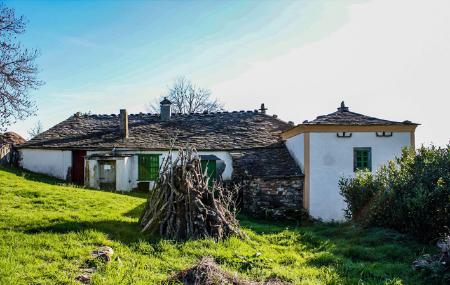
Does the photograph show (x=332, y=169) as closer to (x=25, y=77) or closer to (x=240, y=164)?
(x=240, y=164)

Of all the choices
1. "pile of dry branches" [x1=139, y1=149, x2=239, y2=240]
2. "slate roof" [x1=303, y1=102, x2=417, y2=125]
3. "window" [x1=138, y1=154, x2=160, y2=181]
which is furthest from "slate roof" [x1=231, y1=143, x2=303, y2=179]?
"pile of dry branches" [x1=139, y1=149, x2=239, y2=240]

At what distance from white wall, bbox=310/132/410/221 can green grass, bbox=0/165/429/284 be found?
13.0ft

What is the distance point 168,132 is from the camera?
2133cm

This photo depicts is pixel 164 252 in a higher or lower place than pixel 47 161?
lower

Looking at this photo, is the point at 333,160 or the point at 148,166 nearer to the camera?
the point at 333,160

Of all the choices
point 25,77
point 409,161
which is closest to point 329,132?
point 409,161

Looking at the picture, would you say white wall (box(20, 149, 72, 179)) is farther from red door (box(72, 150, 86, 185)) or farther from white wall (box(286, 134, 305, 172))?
white wall (box(286, 134, 305, 172))

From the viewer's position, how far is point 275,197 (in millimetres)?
14820

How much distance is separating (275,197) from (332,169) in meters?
2.56

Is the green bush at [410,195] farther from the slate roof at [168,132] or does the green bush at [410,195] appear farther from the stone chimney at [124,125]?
the stone chimney at [124,125]

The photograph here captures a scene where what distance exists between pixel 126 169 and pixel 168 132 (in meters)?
3.76

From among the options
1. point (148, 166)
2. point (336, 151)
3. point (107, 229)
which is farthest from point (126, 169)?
point (107, 229)

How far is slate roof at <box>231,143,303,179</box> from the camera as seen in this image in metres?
15.2

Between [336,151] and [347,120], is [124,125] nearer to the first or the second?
[336,151]
